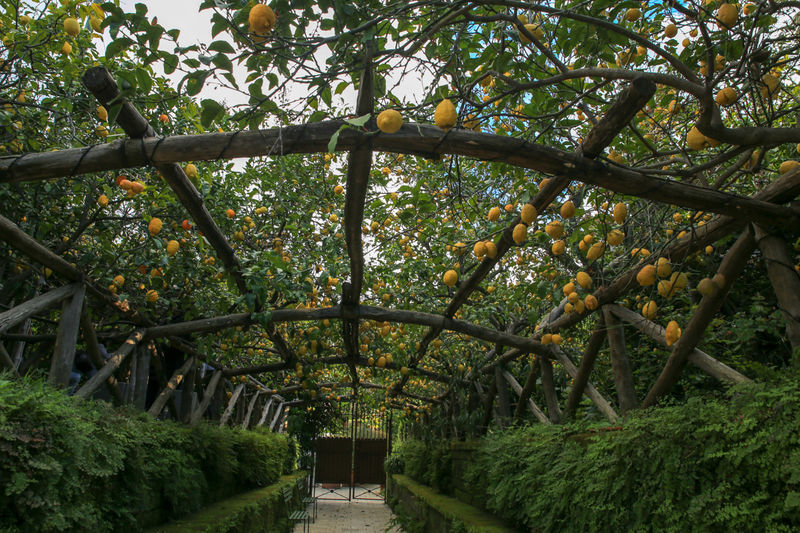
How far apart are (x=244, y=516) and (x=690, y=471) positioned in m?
5.30

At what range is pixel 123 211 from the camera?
4574mm

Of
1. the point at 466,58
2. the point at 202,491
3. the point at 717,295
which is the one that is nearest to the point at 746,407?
the point at 717,295

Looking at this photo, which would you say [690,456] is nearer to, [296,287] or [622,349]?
[622,349]

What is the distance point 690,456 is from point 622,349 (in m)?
1.86

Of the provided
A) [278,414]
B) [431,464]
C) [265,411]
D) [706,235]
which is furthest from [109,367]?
[278,414]

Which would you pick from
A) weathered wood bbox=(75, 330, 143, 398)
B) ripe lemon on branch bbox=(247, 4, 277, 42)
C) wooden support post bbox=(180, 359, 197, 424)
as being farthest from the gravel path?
ripe lemon on branch bbox=(247, 4, 277, 42)

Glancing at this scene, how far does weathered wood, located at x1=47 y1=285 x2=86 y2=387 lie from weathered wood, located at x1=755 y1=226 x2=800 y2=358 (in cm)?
471

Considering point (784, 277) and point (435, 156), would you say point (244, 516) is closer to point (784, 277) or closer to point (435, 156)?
point (435, 156)

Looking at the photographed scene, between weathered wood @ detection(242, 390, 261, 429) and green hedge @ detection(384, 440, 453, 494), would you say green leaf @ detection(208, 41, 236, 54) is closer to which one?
green hedge @ detection(384, 440, 453, 494)

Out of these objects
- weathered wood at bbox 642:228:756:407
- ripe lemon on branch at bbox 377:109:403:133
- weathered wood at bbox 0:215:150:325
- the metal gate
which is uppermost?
weathered wood at bbox 0:215:150:325

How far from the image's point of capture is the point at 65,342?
12.7 ft

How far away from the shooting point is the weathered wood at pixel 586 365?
4230 mm

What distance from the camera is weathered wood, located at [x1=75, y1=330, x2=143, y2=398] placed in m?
4.14

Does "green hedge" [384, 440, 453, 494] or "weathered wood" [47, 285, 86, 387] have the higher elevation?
"weathered wood" [47, 285, 86, 387]
